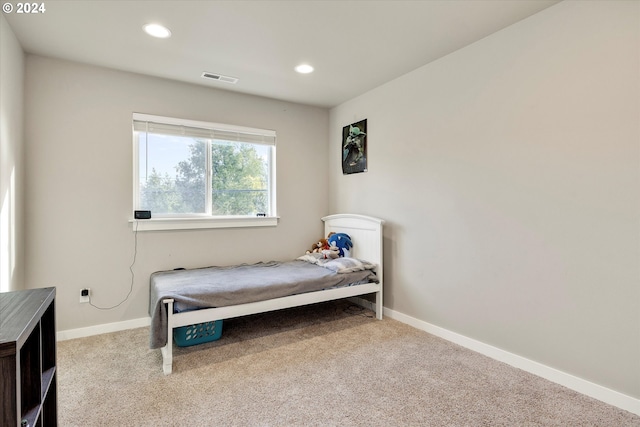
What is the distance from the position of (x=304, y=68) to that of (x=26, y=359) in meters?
2.70

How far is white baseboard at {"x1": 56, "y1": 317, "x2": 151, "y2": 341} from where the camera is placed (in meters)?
2.79

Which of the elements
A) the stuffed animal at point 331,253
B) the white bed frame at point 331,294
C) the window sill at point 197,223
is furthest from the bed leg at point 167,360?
the stuffed animal at point 331,253

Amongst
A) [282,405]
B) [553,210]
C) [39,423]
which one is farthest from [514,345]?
[39,423]

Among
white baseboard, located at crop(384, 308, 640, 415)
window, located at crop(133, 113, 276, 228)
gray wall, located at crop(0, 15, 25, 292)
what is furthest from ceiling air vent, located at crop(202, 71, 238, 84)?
white baseboard, located at crop(384, 308, 640, 415)

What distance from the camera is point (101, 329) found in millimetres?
2920

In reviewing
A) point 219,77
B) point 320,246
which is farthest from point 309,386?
point 219,77

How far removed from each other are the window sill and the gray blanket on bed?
437 mm

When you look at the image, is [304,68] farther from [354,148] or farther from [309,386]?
[309,386]

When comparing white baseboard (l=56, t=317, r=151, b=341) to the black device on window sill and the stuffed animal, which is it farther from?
the stuffed animal

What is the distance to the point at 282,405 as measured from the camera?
183 cm

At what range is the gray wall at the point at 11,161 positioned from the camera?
2.18 metres

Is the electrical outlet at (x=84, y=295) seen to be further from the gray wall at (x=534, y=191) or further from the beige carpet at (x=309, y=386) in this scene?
the gray wall at (x=534, y=191)

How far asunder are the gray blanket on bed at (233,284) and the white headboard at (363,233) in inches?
8.4

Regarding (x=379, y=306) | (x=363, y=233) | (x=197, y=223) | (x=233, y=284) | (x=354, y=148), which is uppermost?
(x=354, y=148)
